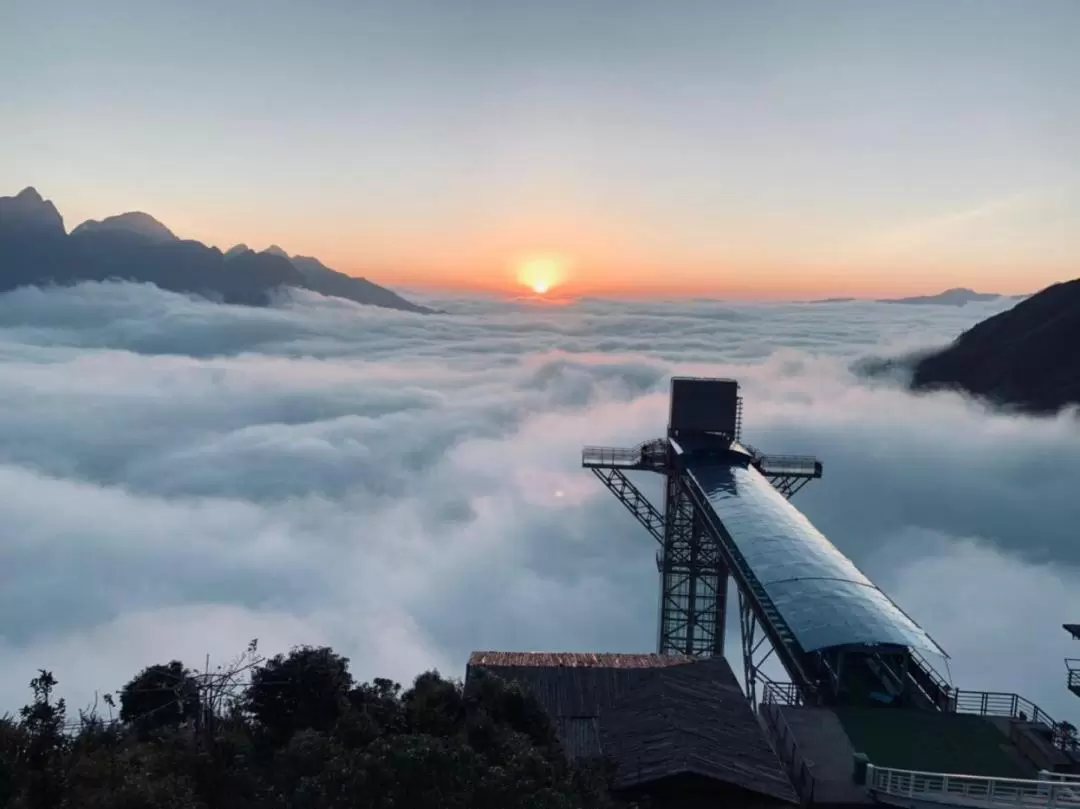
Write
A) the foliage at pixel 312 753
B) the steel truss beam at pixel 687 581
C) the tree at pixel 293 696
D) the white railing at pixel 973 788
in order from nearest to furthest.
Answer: the foliage at pixel 312 753, the white railing at pixel 973 788, the tree at pixel 293 696, the steel truss beam at pixel 687 581

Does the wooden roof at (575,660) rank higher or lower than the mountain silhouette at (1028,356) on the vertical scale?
lower

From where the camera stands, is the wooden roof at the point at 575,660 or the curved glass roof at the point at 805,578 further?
the wooden roof at the point at 575,660

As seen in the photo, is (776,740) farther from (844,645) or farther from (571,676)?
(571,676)

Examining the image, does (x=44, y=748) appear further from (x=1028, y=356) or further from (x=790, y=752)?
(x=1028, y=356)

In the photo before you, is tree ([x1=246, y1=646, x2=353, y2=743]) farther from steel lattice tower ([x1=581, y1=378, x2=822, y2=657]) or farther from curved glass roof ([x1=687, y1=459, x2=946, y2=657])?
steel lattice tower ([x1=581, y1=378, x2=822, y2=657])

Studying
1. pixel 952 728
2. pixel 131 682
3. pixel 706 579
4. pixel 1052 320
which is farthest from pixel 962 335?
pixel 131 682

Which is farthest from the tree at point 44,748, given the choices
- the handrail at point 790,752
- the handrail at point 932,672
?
the handrail at point 932,672

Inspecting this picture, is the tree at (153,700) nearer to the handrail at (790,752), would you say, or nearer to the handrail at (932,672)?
the handrail at (790,752)
